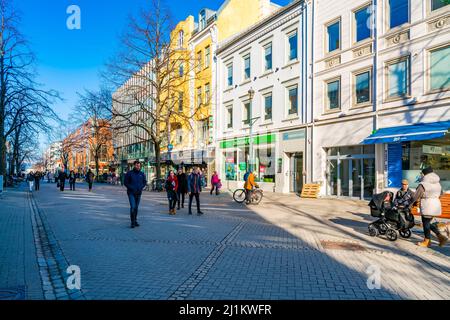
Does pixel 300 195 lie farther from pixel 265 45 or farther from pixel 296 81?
pixel 265 45

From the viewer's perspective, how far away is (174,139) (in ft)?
119

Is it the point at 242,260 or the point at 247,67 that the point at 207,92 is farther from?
the point at 242,260

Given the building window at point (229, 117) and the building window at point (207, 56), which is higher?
the building window at point (207, 56)

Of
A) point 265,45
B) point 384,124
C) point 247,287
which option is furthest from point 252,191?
point 265,45

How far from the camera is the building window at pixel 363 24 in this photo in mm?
16141

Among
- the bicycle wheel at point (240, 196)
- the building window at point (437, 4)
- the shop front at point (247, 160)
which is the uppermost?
the building window at point (437, 4)

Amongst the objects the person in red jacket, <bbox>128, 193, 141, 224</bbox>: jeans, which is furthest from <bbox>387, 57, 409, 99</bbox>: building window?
<bbox>128, 193, 141, 224</bbox>: jeans

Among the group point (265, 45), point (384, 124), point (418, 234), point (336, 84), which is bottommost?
point (418, 234)

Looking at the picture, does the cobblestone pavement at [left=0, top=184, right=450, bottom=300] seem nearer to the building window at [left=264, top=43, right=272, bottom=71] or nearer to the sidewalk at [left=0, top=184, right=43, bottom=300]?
the sidewalk at [left=0, top=184, right=43, bottom=300]

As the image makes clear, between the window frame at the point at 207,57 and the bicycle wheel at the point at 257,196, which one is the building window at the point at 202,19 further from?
the bicycle wheel at the point at 257,196

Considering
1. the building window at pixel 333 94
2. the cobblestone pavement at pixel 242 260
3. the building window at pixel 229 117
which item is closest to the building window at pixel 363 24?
the building window at pixel 333 94

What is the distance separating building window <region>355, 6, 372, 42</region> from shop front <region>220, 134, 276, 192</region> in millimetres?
8031

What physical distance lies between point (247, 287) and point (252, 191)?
10.7 m

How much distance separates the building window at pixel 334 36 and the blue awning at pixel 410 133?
232 inches
